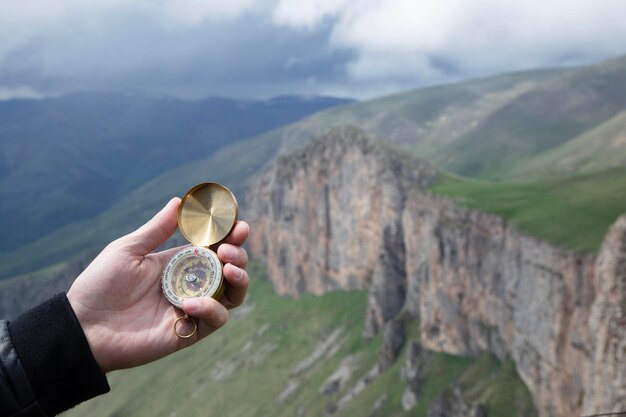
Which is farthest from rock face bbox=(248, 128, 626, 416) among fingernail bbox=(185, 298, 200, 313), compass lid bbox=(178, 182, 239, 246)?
fingernail bbox=(185, 298, 200, 313)

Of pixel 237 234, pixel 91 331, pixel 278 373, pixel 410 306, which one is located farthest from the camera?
pixel 278 373

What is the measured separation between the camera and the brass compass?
7.77m

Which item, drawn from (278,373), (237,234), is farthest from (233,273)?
(278,373)

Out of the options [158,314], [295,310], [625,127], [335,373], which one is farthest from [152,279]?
[625,127]

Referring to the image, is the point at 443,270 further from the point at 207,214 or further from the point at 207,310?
the point at 207,310

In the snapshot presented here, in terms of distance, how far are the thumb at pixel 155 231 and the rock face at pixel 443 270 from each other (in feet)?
126

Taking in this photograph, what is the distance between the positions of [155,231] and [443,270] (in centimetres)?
9582

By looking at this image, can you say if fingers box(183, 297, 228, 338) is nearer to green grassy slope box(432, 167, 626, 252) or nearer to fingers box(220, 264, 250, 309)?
fingers box(220, 264, 250, 309)

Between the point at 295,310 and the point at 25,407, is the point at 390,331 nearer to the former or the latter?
the point at 295,310

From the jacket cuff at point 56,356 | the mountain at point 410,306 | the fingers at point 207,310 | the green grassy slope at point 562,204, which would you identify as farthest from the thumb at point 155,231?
the green grassy slope at point 562,204

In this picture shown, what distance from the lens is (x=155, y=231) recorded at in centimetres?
813

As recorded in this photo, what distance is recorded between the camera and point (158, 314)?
25.8 feet

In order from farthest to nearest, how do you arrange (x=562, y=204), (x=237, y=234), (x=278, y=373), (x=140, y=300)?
(x=278, y=373)
(x=562, y=204)
(x=237, y=234)
(x=140, y=300)

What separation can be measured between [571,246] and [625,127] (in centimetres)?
13817
